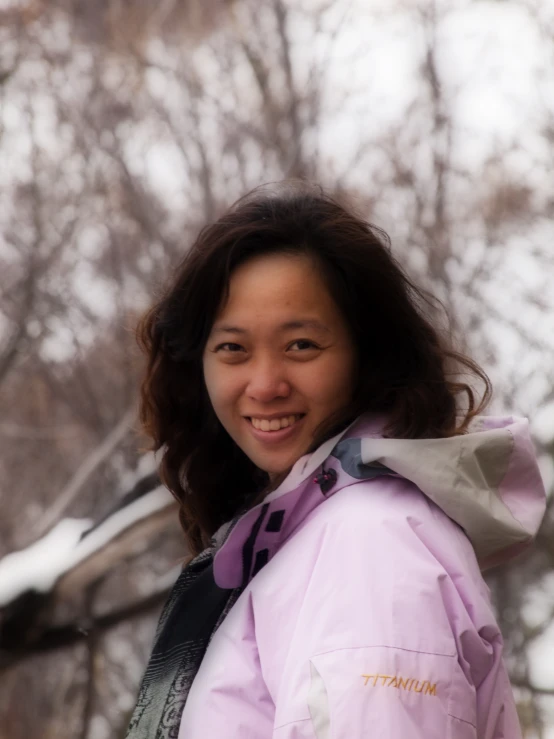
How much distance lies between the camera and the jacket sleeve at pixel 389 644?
93 cm

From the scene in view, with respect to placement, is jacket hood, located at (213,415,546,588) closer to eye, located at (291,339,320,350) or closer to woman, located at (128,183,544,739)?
woman, located at (128,183,544,739)

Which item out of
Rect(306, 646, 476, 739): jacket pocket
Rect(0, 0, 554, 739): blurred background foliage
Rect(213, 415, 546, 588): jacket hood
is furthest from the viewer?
Rect(0, 0, 554, 739): blurred background foliage

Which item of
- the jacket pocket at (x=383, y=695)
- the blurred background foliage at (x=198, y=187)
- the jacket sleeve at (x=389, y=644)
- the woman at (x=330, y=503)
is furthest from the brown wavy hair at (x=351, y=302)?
the blurred background foliage at (x=198, y=187)

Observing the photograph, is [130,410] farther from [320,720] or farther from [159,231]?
[320,720]

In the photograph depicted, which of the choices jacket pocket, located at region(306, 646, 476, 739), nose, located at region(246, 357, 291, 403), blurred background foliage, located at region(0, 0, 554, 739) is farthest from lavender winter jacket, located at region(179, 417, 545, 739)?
blurred background foliage, located at region(0, 0, 554, 739)

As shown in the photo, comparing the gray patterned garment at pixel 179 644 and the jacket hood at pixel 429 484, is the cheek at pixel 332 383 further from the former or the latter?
the gray patterned garment at pixel 179 644

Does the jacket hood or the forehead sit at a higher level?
the forehead

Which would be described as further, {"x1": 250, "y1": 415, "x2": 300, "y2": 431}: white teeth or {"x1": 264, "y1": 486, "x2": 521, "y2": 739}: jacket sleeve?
{"x1": 250, "y1": 415, "x2": 300, "y2": 431}: white teeth

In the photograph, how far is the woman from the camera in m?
0.97

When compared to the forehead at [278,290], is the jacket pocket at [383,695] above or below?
below

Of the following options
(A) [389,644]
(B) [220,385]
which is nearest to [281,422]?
(B) [220,385]

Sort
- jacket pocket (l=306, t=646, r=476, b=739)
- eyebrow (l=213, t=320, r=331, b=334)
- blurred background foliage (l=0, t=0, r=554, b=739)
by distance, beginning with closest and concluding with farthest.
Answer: jacket pocket (l=306, t=646, r=476, b=739), eyebrow (l=213, t=320, r=331, b=334), blurred background foliage (l=0, t=0, r=554, b=739)

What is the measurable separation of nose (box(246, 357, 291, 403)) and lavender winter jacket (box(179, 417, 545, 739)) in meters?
0.11

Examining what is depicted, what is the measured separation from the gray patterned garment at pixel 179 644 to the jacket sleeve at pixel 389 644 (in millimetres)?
283
